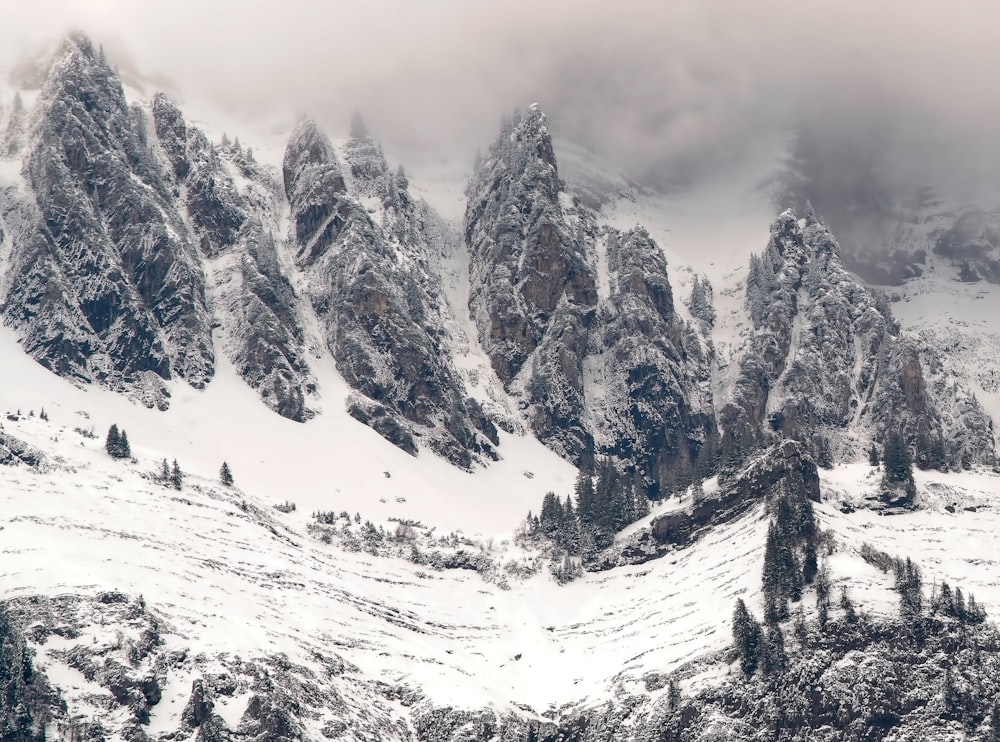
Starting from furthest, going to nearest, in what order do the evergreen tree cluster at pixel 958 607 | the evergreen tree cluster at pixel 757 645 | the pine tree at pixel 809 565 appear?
the pine tree at pixel 809 565
the evergreen tree cluster at pixel 958 607
the evergreen tree cluster at pixel 757 645

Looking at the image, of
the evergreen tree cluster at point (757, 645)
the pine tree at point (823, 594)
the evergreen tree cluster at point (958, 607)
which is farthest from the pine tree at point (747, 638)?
the evergreen tree cluster at point (958, 607)

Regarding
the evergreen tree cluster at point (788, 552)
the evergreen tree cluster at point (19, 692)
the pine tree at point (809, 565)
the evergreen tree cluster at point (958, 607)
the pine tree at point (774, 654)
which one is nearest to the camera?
the evergreen tree cluster at point (19, 692)

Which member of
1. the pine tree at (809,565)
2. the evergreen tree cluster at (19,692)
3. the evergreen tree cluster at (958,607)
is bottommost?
the evergreen tree cluster at (19,692)

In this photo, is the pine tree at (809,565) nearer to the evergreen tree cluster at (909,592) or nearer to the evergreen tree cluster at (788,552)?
the evergreen tree cluster at (788,552)

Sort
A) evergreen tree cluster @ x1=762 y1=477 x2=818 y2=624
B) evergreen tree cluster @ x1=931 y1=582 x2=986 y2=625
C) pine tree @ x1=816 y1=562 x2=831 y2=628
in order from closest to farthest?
evergreen tree cluster @ x1=931 y1=582 x2=986 y2=625, pine tree @ x1=816 y1=562 x2=831 y2=628, evergreen tree cluster @ x1=762 y1=477 x2=818 y2=624

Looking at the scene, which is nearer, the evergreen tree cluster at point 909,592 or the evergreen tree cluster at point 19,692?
the evergreen tree cluster at point 19,692

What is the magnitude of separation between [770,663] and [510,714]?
93.2 ft

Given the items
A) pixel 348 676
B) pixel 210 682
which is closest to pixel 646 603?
pixel 348 676

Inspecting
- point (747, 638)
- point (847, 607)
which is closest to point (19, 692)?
point (747, 638)

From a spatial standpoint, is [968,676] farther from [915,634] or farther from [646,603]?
[646,603]

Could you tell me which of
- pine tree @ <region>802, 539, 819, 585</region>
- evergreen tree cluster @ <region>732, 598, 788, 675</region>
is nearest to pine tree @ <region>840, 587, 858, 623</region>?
pine tree @ <region>802, 539, 819, 585</region>

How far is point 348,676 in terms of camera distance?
541ft

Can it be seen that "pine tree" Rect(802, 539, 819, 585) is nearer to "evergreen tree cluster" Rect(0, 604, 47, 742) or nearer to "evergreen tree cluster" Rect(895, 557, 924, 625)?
"evergreen tree cluster" Rect(895, 557, 924, 625)

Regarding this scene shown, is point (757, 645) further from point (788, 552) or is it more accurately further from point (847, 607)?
point (788, 552)
